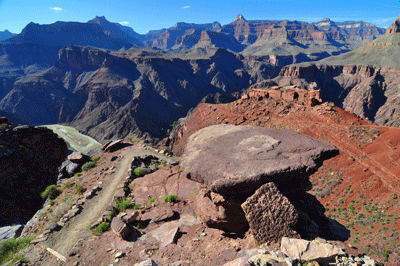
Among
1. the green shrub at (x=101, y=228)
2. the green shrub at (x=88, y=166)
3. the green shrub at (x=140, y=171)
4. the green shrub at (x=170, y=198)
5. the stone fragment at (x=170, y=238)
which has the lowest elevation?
the green shrub at (x=88, y=166)

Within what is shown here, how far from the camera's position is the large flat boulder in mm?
5984

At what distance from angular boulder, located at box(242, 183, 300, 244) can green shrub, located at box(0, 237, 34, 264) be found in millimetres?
11545

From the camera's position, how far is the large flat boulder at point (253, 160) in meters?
5.98

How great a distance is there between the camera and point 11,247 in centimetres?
1034

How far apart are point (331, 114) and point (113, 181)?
25873mm

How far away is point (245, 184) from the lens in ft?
19.3

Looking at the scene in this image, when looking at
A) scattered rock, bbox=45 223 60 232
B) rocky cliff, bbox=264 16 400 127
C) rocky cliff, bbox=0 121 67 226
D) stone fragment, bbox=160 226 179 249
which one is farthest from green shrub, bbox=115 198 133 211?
rocky cliff, bbox=264 16 400 127

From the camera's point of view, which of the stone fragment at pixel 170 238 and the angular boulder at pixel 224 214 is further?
the stone fragment at pixel 170 238

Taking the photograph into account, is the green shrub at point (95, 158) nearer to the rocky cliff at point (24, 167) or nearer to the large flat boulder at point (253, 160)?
the rocky cliff at point (24, 167)

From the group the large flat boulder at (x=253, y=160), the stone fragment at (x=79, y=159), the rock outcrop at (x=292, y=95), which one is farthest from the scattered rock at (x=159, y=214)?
the rock outcrop at (x=292, y=95)

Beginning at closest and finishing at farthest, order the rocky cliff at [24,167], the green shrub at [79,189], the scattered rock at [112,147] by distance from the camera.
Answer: the green shrub at [79,189]
the scattered rock at [112,147]
the rocky cliff at [24,167]

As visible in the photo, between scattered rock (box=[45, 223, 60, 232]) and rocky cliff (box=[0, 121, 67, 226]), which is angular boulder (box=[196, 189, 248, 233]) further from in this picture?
rocky cliff (box=[0, 121, 67, 226])

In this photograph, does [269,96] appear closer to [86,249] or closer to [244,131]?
[244,131]

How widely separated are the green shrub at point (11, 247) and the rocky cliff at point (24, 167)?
12931 mm
